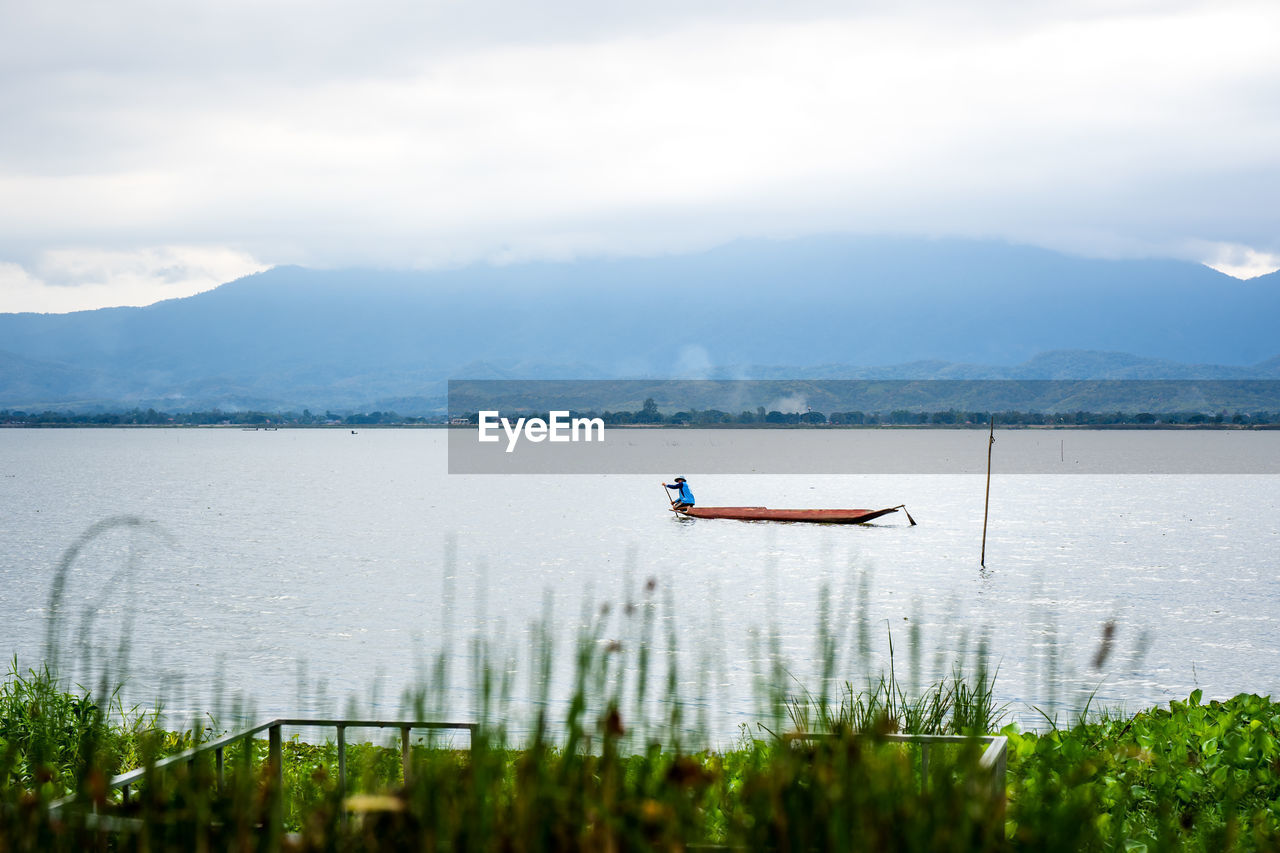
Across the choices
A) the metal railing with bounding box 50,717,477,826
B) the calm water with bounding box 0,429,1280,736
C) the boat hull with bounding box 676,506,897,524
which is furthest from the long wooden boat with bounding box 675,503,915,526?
the metal railing with bounding box 50,717,477,826

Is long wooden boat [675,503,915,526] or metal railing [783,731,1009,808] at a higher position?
metal railing [783,731,1009,808]

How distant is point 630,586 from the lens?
414 centimetres

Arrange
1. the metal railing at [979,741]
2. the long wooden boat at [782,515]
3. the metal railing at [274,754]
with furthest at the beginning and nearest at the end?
the long wooden boat at [782,515] → the metal railing at [979,741] → the metal railing at [274,754]

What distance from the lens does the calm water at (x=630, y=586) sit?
19.0m

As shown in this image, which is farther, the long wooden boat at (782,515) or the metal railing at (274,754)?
the long wooden boat at (782,515)

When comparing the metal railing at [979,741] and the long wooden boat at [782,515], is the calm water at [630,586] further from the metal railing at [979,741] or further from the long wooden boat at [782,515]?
the long wooden boat at [782,515]

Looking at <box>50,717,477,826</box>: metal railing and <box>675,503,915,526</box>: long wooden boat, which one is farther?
<box>675,503,915,526</box>: long wooden boat

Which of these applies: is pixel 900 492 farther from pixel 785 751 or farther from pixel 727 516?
pixel 785 751

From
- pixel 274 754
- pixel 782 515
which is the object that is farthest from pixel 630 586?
pixel 782 515

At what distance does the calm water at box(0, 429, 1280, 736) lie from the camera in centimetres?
1898

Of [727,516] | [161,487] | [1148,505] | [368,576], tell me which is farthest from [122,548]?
[1148,505]

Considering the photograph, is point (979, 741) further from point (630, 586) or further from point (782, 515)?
point (782, 515)

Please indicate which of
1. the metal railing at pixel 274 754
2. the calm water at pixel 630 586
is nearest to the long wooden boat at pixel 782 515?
the calm water at pixel 630 586

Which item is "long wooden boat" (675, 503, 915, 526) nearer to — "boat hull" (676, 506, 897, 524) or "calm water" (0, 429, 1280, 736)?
"boat hull" (676, 506, 897, 524)
